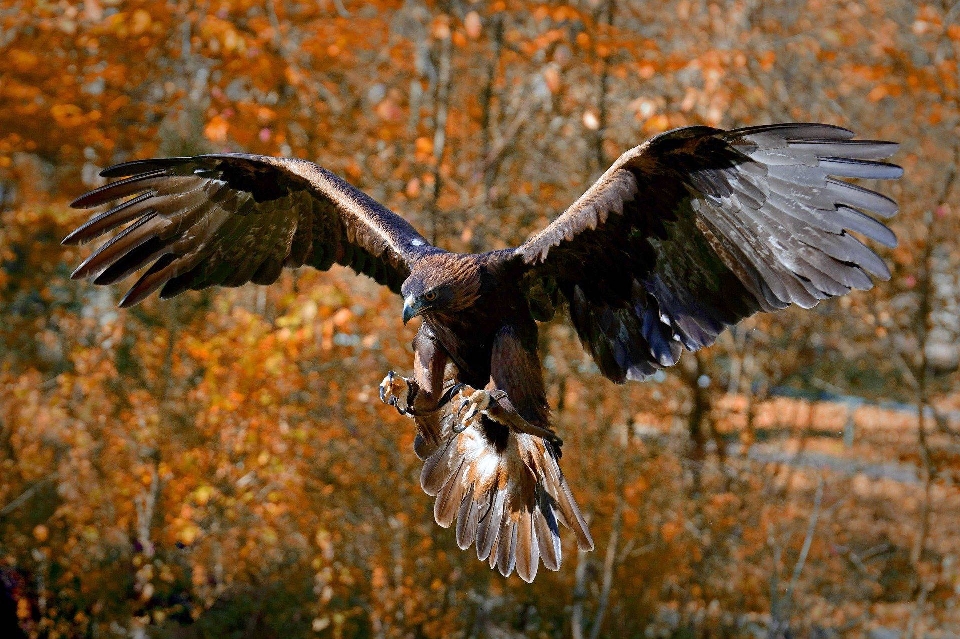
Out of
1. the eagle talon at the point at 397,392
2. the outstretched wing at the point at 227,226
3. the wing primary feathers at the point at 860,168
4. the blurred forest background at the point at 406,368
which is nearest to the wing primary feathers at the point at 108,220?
the outstretched wing at the point at 227,226

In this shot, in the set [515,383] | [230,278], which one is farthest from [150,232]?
[515,383]

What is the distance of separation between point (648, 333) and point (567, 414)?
3876 millimetres

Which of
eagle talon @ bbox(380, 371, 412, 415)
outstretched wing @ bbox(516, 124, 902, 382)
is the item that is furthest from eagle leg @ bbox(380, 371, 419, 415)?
outstretched wing @ bbox(516, 124, 902, 382)

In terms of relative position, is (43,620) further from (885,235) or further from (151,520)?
(885,235)

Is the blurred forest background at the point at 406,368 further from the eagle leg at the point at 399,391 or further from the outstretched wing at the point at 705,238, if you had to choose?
the eagle leg at the point at 399,391

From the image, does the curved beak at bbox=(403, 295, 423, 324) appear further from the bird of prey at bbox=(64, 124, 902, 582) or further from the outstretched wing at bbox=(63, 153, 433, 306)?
the outstretched wing at bbox=(63, 153, 433, 306)

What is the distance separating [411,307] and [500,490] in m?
0.80

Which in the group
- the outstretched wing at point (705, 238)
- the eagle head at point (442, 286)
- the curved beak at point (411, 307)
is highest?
the outstretched wing at point (705, 238)

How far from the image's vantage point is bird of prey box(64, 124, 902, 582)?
2.79 m

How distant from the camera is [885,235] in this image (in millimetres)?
2818

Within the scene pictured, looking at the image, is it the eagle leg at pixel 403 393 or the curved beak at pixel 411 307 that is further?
the eagle leg at pixel 403 393

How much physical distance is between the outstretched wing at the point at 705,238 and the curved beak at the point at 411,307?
347mm

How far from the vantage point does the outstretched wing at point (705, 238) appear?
2801 mm

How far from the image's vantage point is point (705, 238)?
3078 mm
